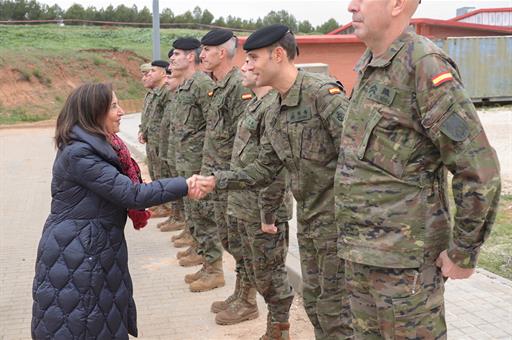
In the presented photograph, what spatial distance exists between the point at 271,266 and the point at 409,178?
74.1 inches

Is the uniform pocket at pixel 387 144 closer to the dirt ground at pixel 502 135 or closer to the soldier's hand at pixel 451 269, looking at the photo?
the soldier's hand at pixel 451 269

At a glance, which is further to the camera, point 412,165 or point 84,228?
point 84,228

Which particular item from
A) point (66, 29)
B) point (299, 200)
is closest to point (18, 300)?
point (299, 200)

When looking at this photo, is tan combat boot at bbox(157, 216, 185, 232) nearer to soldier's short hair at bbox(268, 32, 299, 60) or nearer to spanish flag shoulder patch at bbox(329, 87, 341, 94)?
soldier's short hair at bbox(268, 32, 299, 60)

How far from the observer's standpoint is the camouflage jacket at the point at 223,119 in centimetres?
470

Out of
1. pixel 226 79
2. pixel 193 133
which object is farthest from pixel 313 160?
pixel 193 133

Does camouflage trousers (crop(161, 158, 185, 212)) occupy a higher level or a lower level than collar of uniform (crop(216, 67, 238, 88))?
lower

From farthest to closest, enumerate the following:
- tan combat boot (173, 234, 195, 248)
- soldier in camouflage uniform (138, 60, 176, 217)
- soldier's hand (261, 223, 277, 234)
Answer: soldier in camouflage uniform (138, 60, 176, 217), tan combat boot (173, 234, 195, 248), soldier's hand (261, 223, 277, 234)

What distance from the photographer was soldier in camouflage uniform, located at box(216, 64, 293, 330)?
3781 millimetres

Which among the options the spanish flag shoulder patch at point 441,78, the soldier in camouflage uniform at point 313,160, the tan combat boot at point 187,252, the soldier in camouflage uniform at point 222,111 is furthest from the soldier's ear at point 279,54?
the tan combat boot at point 187,252

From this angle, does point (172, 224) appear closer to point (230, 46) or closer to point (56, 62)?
point (230, 46)

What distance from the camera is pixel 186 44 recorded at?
6008mm

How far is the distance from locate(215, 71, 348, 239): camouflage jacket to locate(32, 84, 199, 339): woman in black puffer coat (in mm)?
716

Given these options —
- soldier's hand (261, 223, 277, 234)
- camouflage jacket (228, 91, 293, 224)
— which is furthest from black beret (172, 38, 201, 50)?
soldier's hand (261, 223, 277, 234)
